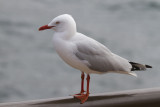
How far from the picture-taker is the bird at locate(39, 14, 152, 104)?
110 cm

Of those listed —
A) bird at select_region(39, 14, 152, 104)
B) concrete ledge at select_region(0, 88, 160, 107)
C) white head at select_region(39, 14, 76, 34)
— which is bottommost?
concrete ledge at select_region(0, 88, 160, 107)

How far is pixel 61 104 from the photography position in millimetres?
950

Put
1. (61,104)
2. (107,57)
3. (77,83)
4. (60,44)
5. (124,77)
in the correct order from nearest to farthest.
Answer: (61,104), (60,44), (107,57), (77,83), (124,77)

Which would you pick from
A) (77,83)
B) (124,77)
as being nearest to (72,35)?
(77,83)

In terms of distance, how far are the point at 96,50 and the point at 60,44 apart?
141 mm

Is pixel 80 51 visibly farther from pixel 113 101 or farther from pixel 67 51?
pixel 113 101

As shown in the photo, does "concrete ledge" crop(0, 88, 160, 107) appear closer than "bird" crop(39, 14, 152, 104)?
Yes

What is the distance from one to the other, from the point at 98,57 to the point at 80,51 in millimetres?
88

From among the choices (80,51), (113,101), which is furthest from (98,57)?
(113,101)

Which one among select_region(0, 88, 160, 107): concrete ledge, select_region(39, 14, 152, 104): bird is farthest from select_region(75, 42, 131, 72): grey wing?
select_region(0, 88, 160, 107): concrete ledge

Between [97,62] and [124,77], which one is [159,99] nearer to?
[97,62]

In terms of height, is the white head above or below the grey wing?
above

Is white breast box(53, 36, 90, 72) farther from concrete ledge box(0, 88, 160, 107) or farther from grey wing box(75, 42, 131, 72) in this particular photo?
concrete ledge box(0, 88, 160, 107)

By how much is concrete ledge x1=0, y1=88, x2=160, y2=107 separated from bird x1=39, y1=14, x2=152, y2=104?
5 centimetres
